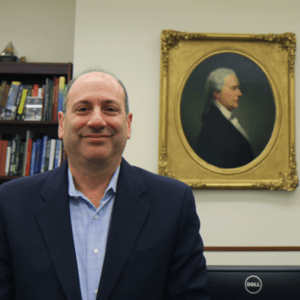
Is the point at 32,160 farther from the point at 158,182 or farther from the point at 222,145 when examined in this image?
the point at 158,182

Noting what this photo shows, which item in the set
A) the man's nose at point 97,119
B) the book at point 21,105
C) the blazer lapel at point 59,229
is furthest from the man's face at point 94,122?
the book at point 21,105

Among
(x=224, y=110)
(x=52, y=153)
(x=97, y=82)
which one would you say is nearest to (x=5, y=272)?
(x=97, y=82)

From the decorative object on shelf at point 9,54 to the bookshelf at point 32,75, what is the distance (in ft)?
0.28

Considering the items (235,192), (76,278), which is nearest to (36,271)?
(76,278)

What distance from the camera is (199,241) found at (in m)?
1.02

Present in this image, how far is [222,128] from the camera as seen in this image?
2.44 meters

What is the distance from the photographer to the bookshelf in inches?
101

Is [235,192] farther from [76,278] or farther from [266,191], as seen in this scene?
[76,278]

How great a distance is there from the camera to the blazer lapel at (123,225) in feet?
2.83

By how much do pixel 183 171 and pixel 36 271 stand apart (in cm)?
167

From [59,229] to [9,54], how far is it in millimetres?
2364

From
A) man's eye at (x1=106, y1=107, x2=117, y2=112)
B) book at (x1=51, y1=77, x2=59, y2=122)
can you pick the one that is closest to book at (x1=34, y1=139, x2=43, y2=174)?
book at (x1=51, y1=77, x2=59, y2=122)

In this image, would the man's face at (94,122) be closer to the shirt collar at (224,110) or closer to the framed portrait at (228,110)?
the framed portrait at (228,110)

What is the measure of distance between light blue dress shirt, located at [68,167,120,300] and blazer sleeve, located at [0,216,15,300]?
0.68 feet
